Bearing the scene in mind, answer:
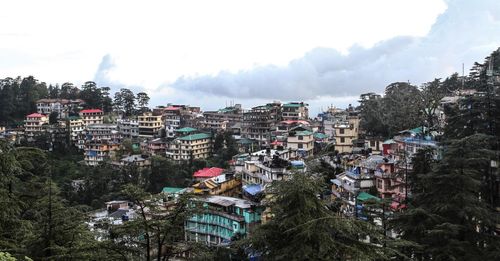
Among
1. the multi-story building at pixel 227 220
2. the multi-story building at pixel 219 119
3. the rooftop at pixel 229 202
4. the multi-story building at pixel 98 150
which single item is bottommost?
the multi-story building at pixel 227 220

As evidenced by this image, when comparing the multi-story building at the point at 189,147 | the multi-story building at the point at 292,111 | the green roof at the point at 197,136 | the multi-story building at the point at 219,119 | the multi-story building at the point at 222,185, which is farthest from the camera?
the multi-story building at the point at 219,119

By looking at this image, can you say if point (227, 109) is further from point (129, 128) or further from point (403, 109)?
point (403, 109)

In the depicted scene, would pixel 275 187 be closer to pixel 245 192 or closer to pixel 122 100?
pixel 245 192

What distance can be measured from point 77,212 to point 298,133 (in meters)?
37.0

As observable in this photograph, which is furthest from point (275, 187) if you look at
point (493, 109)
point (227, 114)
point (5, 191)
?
point (227, 114)

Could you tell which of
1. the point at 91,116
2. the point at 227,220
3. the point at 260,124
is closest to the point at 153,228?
the point at 227,220

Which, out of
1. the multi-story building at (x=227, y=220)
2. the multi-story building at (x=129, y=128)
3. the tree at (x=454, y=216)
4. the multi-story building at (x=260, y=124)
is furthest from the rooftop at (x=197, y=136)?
the tree at (x=454, y=216)

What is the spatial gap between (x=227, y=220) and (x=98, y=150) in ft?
104

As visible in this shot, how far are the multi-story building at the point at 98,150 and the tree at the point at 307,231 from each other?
48.3 meters

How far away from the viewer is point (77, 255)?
29.9ft

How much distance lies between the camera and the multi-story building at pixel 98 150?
5628 cm

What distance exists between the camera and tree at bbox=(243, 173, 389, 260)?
8.68 metres

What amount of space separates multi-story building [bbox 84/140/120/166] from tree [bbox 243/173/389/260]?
48.3 meters

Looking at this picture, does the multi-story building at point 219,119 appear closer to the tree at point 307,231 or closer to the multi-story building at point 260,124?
the multi-story building at point 260,124
